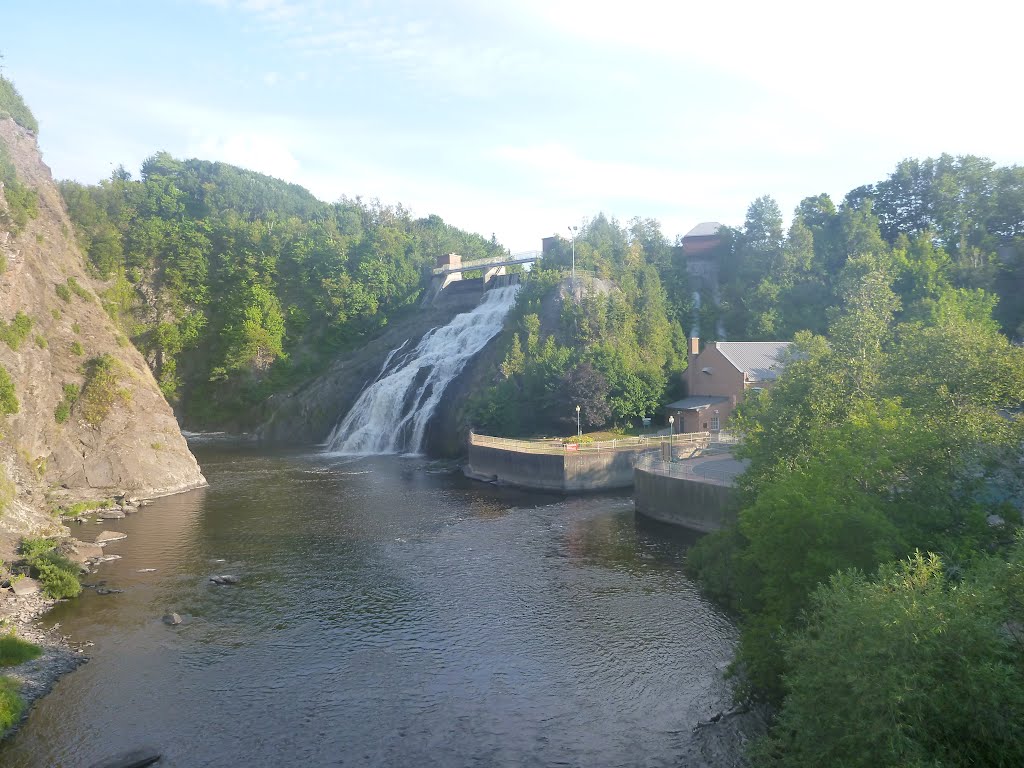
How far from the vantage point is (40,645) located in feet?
74.3

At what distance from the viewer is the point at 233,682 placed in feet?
67.8

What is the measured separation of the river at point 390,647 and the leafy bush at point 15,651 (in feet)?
5.34

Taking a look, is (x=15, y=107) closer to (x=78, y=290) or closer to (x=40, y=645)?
(x=78, y=290)

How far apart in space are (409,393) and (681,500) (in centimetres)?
3653

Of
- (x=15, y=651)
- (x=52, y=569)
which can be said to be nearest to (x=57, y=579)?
(x=52, y=569)

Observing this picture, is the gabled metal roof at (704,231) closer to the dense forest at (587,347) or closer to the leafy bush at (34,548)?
the dense forest at (587,347)

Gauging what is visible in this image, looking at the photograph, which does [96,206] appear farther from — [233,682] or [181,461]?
[233,682]

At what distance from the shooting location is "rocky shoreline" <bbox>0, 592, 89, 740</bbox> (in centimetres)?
1998

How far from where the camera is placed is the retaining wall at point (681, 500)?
35.1m

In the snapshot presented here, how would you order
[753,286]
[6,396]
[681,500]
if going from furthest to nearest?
[753,286] → [6,396] → [681,500]

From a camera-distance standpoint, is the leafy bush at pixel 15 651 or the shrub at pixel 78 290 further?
the shrub at pixel 78 290

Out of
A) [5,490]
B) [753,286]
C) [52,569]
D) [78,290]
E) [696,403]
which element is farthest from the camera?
[753,286]

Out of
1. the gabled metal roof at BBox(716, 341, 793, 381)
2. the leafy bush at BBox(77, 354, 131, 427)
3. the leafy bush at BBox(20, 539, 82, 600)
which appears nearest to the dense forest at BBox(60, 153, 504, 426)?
the leafy bush at BBox(77, 354, 131, 427)

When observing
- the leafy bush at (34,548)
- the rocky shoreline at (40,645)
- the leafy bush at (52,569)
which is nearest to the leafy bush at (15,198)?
the leafy bush at (34,548)
